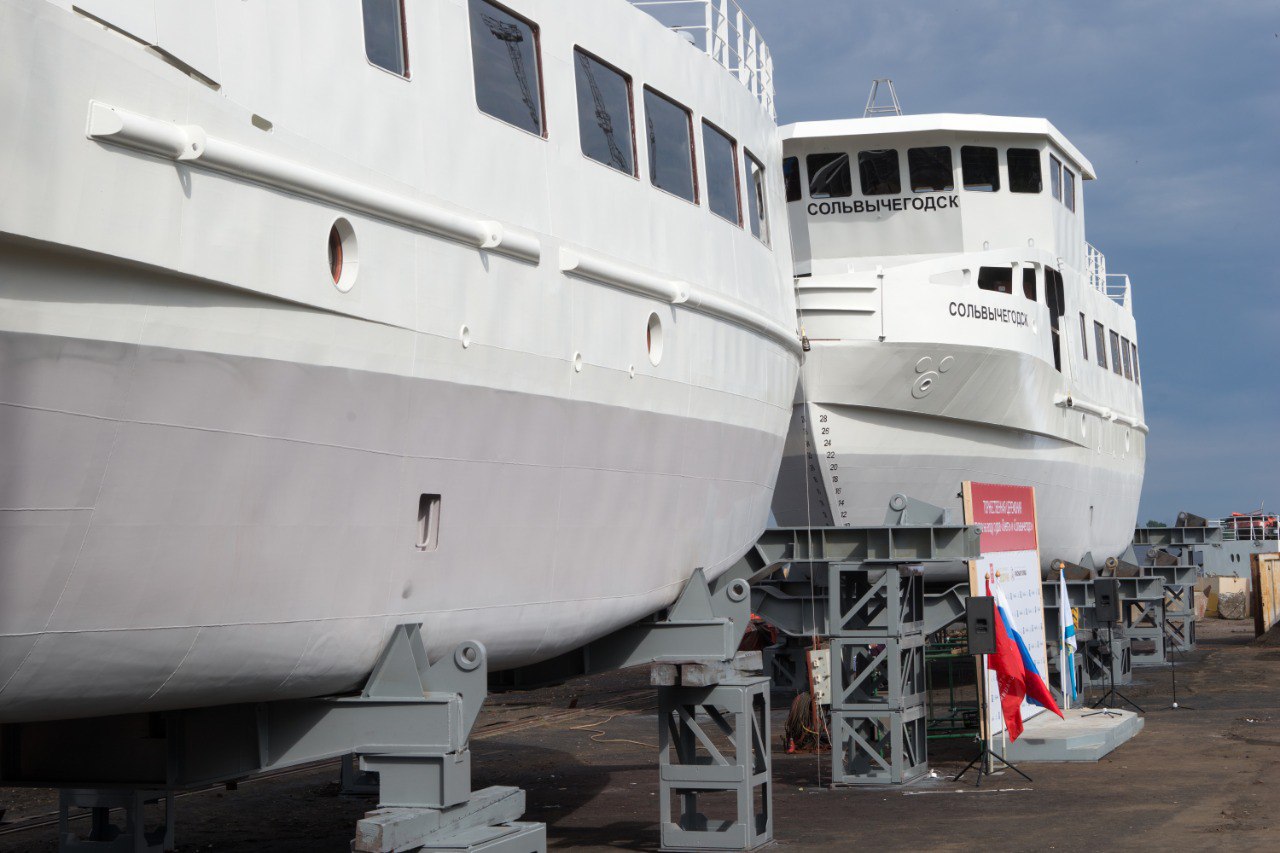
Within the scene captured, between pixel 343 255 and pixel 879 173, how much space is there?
1648 cm

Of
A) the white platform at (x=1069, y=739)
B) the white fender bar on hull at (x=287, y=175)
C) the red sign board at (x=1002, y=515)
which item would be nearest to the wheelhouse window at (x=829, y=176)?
the red sign board at (x=1002, y=515)

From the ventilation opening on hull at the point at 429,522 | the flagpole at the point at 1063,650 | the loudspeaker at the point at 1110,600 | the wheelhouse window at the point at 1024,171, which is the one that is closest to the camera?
the ventilation opening on hull at the point at 429,522

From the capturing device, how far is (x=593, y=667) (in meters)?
11.4

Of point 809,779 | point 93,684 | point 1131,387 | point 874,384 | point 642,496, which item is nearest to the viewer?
point 93,684

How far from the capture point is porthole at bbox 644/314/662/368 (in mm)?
10117

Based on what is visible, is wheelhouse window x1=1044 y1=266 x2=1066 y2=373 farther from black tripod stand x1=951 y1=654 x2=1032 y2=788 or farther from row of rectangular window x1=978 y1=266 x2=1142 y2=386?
black tripod stand x1=951 y1=654 x2=1032 y2=788

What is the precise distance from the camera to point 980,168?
22.9 m

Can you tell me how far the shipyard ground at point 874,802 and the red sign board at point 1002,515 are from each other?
2697mm

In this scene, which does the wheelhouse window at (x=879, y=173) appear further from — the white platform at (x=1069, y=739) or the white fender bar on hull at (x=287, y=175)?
the white fender bar on hull at (x=287, y=175)

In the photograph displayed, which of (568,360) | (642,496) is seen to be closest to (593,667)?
(642,496)

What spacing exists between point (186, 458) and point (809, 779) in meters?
12.0

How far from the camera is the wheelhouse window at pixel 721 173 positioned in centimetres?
1152

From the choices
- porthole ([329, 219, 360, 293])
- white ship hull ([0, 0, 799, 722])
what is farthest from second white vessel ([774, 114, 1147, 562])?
porthole ([329, 219, 360, 293])

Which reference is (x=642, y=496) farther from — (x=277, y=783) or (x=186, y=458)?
(x=277, y=783)
